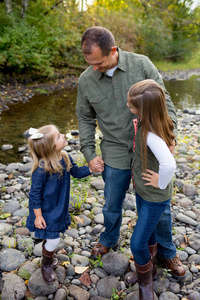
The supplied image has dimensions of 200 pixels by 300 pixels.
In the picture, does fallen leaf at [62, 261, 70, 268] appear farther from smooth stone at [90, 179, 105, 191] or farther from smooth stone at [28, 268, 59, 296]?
smooth stone at [90, 179, 105, 191]

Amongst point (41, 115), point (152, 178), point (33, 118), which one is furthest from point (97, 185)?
point (41, 115)

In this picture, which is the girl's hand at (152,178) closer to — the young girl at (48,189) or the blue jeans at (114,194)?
the blue jeans at (114,194)

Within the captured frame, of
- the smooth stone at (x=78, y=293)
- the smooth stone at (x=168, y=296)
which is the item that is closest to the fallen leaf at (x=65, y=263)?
the smooth stone at (x=78, y=293)

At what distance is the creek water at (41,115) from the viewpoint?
19.9 feet

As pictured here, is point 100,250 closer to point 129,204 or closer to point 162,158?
point 129,204

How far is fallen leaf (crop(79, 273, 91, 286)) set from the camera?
2.28 m

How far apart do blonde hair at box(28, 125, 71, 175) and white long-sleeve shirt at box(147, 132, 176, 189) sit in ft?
2.32

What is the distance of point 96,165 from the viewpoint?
231cm

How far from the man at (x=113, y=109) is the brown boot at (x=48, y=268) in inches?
22.3

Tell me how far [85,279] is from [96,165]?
96 centimetres

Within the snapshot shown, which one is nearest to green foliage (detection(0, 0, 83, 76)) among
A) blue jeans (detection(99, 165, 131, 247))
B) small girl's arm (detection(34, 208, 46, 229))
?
blue jeans (detection(99, 165, 131, 247))

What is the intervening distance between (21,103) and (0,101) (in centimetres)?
65

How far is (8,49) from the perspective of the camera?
35.4 feet

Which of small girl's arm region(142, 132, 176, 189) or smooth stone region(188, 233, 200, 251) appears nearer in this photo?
small girl's arm region(142, 132, 176, 189)
